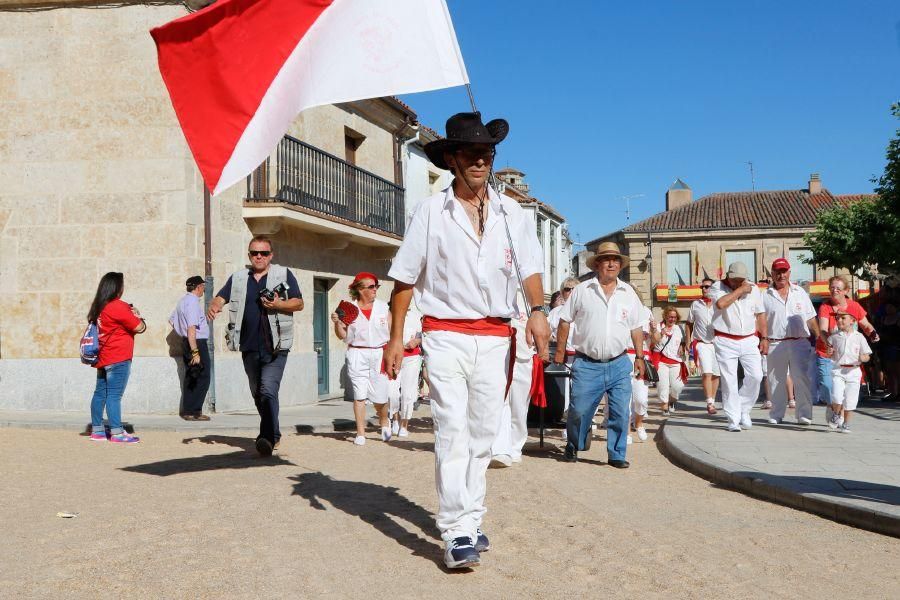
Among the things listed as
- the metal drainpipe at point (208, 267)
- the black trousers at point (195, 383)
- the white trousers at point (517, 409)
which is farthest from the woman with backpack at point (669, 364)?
the metal drainpipe at point (208, 267)

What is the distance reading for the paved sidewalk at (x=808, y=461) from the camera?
224 inches

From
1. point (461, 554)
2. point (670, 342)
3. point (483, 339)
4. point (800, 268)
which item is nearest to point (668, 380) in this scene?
point (670, 342)

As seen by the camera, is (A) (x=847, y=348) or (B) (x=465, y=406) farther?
(A) (x=847, y=348)

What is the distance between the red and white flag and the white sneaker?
3.55 meters

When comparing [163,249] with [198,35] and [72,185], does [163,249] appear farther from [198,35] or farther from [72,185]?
[198,35]

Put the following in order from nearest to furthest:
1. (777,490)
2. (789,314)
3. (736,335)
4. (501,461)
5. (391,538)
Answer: (391,538) → (777,490) → (501,461) → (736,335) → (789,314)

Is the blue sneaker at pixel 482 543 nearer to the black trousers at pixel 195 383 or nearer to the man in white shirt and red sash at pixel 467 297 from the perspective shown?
the man in white shirt and red sash at pixel 467 297

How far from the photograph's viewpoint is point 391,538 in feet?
16.3

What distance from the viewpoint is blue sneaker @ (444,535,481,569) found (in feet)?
13.9

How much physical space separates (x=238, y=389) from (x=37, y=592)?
10.6 metres

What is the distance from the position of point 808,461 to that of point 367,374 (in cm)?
463

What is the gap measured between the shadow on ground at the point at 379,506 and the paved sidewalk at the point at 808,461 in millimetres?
2455

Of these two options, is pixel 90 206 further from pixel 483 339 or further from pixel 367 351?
pixel 483 339

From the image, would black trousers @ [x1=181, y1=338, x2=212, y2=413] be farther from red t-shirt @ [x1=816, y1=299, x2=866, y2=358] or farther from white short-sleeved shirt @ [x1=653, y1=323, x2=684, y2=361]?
red t-shirt @ [x1=816, y1=299, x2=866, y2=358]
